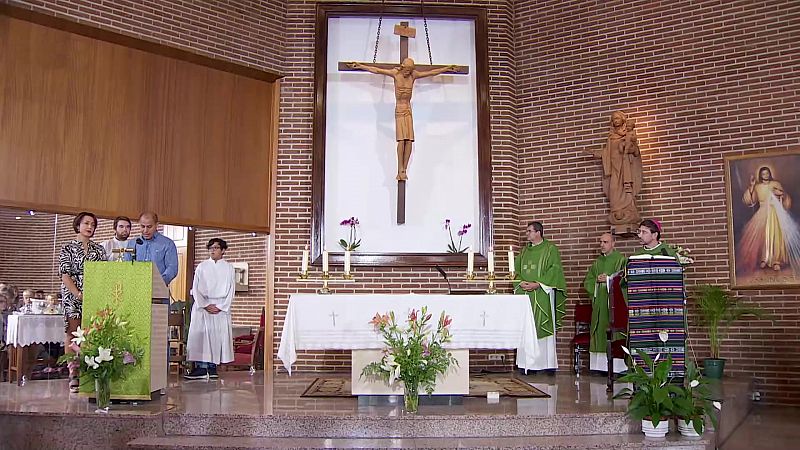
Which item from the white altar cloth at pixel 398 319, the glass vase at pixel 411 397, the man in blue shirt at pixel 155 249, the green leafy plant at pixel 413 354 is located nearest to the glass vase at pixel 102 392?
the white altar cloth at pixel 398 319

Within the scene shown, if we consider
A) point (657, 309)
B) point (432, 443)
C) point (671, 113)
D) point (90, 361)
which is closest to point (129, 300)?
point (90, 361)

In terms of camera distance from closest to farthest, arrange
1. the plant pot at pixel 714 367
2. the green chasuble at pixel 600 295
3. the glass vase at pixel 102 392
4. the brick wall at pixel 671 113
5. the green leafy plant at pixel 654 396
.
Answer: the green leafy plant at pixel 654 396, the glass vase at pixel 102 392, the plant pot at pixel 714 367, the brick wall at pixel 671 113, the green chasuble at pixel 600 295

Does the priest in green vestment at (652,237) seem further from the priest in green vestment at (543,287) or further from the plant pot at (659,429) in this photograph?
the plant pot at (659,429)

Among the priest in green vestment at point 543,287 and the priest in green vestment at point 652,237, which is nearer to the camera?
the priest in green vestment at point 652,237

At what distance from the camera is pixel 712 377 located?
8.05 meters

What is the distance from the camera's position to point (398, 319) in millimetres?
6324

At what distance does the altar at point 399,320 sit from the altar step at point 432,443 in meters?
0.94

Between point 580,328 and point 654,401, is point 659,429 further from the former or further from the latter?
point 580,328

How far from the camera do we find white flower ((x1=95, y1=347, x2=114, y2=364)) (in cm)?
559

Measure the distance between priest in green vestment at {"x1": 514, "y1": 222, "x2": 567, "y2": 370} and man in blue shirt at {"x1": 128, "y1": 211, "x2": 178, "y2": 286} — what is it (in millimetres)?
3718

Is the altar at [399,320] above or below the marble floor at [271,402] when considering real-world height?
above

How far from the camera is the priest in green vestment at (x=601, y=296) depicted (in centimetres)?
854

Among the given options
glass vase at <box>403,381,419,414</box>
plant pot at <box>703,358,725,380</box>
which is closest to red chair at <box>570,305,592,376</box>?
plant pot at <box>703,358,725,380</box>

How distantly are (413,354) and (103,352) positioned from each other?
227 cm
